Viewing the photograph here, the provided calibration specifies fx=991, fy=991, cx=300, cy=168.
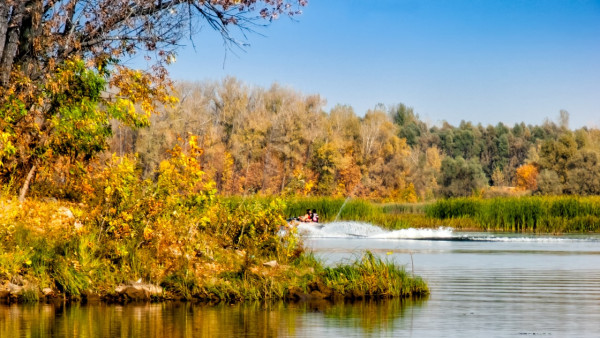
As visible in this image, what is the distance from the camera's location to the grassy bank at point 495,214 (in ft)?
155

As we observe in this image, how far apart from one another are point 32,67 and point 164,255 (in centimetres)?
493

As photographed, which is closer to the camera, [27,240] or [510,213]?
[27,240]

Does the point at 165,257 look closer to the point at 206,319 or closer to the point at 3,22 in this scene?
the point at 206,319

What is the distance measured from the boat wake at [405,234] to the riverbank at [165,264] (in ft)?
69.2

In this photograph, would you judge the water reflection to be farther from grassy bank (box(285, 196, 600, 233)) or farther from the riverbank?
grassy bank (box(285, 196, 600, 233))

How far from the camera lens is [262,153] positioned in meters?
103

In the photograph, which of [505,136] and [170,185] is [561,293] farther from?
[505,136]

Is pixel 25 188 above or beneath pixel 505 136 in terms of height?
beneath

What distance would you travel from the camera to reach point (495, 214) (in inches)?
1897

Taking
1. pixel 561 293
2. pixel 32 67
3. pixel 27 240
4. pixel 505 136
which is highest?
pixel 505 136

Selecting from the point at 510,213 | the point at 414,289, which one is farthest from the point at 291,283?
the point at 510,213

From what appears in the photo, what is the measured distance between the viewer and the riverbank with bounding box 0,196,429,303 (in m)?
16.8

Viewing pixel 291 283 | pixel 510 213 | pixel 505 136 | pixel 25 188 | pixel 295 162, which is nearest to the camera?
pixel 291 283

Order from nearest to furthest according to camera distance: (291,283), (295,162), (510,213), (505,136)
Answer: (291,283), (510,213), (295,162), (505,136)
